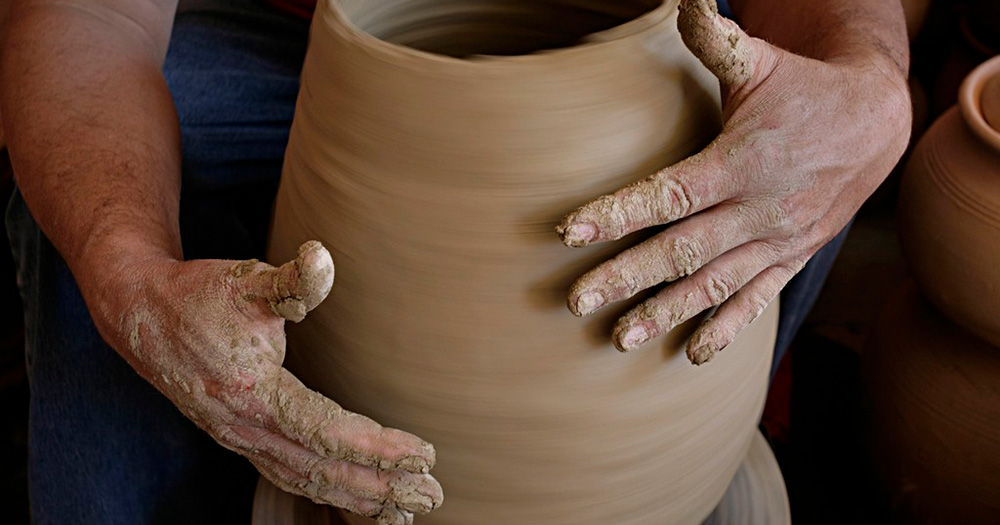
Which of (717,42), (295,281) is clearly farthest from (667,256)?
(295,281)

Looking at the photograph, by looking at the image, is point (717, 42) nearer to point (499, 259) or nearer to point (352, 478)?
point (499, 259)

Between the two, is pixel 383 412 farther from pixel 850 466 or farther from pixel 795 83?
pixel 850 466

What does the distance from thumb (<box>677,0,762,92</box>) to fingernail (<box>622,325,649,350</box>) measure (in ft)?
0.67

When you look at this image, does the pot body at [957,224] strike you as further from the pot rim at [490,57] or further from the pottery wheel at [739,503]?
the pot rim at [490,57]

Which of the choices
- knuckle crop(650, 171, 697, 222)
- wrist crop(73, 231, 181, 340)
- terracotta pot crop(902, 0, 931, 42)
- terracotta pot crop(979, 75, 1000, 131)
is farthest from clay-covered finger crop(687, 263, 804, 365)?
terracotta pot crop(902, 0, 931, 42)

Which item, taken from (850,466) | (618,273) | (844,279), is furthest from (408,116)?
(844,279)

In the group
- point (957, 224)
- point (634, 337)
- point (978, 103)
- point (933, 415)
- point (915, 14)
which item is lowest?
point (933, 415)

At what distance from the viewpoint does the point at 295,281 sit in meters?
0.67

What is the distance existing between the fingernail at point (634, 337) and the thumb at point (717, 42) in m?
0.20

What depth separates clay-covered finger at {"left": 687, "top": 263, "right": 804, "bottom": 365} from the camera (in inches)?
29.7

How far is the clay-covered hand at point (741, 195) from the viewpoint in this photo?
2.27 ft

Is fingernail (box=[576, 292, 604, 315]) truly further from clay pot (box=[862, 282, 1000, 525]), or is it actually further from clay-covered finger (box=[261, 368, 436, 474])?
clay pot (box=[862, 282, 1000, 525])

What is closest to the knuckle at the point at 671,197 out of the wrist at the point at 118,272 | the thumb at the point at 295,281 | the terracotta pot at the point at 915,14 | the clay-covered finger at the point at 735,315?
the clay-covered finger at the point at 735,315

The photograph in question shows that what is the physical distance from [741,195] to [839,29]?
346 mm
